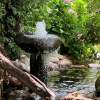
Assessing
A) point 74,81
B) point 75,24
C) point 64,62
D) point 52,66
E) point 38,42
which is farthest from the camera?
point 75,24

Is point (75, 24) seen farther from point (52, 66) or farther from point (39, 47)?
point (39, 47)

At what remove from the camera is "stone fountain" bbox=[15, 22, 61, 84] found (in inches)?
398

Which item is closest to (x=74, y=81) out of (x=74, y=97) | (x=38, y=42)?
(x=38, y=42)

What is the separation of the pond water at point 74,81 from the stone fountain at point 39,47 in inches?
26.2

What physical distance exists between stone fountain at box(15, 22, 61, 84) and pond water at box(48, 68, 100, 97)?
0.67 m

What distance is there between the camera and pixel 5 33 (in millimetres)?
11977

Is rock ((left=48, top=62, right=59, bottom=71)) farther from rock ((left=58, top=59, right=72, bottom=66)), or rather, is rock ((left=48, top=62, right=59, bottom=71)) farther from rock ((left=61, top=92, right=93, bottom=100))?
rock ((left=61, top=92, right=93, bottom=100))

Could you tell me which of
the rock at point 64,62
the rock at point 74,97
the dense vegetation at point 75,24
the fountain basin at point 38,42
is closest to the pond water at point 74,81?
the rock at point 74,97

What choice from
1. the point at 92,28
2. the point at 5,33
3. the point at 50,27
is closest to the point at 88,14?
the point at 92,28

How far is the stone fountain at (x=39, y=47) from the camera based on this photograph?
10117 mm

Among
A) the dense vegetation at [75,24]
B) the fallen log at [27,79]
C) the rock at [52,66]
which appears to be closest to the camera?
the fallen log at [27,79]

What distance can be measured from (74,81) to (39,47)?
8.32 ft

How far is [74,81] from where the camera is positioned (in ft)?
40.4

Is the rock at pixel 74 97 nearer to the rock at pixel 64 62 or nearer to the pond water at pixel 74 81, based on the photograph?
the pond water at pixel 74 81
